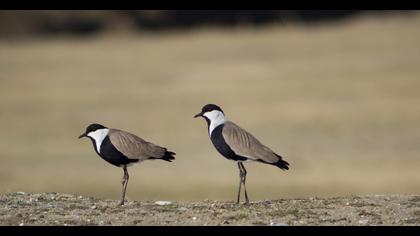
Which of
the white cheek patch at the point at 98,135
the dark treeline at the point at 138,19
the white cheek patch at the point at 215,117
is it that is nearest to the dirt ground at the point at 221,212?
the white cheek patch at the point at 98,135

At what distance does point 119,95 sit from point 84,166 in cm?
1253

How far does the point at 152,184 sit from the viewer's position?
2356 centimetres

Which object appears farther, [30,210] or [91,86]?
[91,86]

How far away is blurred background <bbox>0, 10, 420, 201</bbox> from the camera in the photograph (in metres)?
24.4

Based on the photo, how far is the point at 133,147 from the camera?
1213cm

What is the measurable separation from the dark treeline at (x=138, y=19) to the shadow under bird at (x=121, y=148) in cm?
4249

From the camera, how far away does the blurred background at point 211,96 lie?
24.4 m

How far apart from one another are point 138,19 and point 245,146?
44920mm

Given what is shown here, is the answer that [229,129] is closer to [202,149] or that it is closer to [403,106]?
[202,149]

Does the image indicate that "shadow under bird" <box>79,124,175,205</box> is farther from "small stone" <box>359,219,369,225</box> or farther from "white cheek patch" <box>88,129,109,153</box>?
"small stone" <box>359,219,369,225</box>

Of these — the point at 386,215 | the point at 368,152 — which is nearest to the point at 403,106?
the point at 368,152

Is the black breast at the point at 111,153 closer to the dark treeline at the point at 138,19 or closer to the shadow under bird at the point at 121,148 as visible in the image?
the shadow under bird at the point at 121,148

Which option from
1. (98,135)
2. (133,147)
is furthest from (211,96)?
(133,147)

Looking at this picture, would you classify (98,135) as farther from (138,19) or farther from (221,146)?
(138,19)
